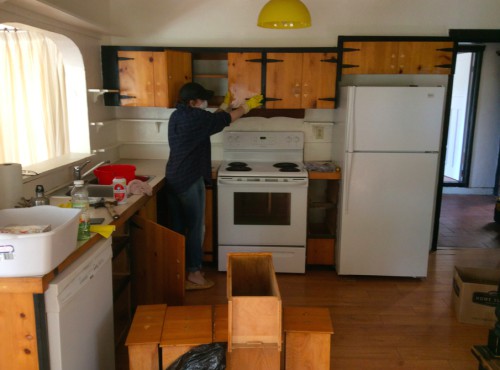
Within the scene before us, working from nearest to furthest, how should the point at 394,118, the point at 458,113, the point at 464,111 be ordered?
the point at 394,118 → the point at 464,111 → the point at 458,113

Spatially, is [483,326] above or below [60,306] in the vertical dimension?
below

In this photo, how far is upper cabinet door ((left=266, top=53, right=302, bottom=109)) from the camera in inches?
153

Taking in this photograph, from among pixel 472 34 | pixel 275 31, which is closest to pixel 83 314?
pixel 275 31

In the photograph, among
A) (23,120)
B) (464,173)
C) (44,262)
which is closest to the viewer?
(44,262)

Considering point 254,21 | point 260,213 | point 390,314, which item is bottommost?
point 390,314

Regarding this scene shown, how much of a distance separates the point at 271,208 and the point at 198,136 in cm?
96

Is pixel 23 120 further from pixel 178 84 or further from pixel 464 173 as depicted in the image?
pixel 464 173

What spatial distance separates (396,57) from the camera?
386cm

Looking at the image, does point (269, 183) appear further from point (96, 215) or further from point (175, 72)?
point (96, 215)

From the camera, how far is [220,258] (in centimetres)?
396

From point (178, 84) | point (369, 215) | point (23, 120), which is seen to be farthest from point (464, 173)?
point (23, 120)

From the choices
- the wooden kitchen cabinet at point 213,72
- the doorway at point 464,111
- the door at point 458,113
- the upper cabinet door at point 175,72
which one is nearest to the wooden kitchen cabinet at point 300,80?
the wooden kitchen cabinet at point 213,72

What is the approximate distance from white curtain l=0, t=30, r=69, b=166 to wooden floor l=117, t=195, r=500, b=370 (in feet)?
5.42

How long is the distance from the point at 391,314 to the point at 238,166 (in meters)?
1.75
